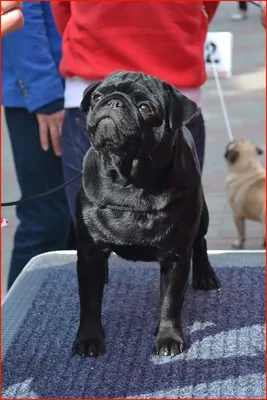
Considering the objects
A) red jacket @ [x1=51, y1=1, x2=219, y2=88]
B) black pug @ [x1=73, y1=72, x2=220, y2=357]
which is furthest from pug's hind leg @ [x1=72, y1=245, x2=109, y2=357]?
red jacket @ [x1=51, y1=1, x2=219, y2=88]

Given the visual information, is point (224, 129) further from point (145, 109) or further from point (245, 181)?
point (145, 109)

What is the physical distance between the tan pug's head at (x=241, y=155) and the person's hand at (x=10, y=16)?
2617 millimetres

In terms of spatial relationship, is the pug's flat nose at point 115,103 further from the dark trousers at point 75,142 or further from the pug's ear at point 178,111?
the dark trousers at point 75,142

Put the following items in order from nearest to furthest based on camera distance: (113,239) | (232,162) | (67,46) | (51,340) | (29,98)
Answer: (113,239), (51,340), (67,46), (29,98), (232,162)

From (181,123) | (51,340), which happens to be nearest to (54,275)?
(51,340)

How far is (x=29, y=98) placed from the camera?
2230 mm

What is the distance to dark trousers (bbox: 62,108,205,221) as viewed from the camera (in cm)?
196

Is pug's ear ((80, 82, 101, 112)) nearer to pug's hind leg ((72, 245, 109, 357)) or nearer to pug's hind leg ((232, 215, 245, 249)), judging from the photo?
pug's hind leg ((72, 245, 109, 357))

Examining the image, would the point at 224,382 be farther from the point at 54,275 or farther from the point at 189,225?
the point at 54,275

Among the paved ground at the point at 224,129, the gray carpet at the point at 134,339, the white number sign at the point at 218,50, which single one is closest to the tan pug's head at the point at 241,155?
the paved ground at the point at 224,129

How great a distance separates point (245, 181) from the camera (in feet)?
12.5

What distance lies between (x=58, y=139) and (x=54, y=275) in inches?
18.0

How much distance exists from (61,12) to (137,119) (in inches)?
35.3

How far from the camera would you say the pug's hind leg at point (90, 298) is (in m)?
1.49
